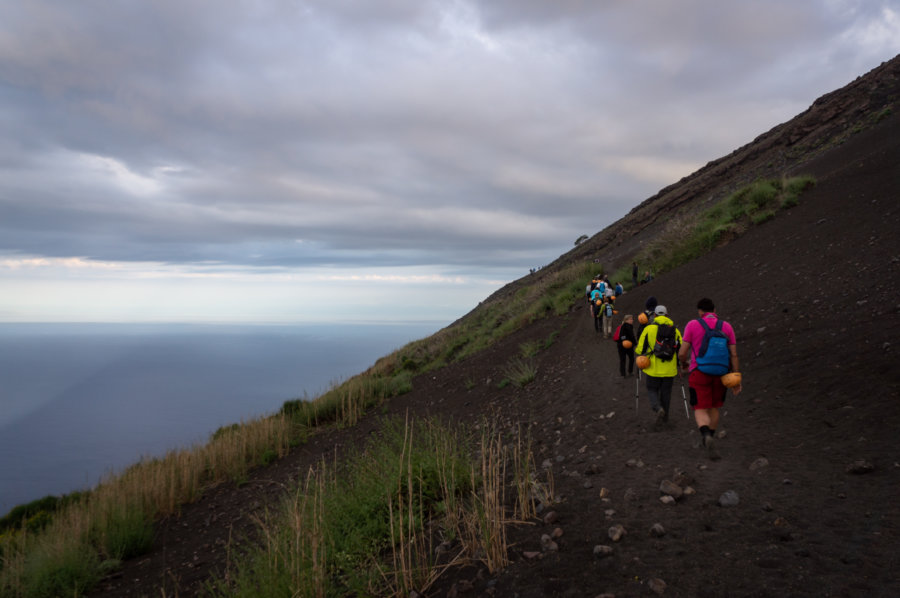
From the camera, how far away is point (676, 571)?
3006mm

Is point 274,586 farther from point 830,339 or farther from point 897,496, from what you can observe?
point 830,339

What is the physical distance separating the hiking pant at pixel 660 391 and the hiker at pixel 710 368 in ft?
3.18

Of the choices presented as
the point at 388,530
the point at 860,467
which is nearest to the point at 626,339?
the point at 860,467

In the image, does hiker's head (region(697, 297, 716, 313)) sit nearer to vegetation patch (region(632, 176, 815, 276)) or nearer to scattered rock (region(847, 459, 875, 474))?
Result: scattered rock (region(847, 459, 875, 474))

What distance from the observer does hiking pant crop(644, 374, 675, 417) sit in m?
6.16

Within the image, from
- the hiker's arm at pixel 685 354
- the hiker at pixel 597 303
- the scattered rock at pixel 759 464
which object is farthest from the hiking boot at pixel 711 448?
the hiker at pixel 597 303

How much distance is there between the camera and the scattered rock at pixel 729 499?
3748mm

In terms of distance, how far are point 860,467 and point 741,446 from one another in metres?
1.17

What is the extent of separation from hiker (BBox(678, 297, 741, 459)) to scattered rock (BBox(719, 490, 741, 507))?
3.52 ft

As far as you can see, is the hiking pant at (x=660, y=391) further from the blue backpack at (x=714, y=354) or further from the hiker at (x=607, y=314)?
the hiker at (x=607, y=314)

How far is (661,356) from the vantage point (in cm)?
605

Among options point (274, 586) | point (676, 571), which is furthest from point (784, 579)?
point (274, 586)

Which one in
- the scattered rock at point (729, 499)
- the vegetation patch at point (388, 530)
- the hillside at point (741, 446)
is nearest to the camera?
the hillside at point (741, 446)

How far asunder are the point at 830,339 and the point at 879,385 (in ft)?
6.02
